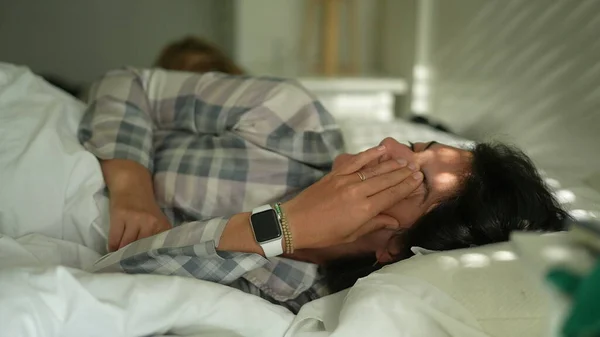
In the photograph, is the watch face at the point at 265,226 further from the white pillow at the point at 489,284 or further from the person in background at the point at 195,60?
the person in background at the point at 195,60

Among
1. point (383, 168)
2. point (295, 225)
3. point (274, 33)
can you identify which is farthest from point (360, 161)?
point (274, 33)

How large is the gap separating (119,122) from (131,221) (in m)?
0.24

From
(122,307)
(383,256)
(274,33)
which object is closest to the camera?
(122,307)

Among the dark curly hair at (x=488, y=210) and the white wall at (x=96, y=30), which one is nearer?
the dark curly hair at (x=488, y=210)

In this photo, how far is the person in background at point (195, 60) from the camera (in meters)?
1.59

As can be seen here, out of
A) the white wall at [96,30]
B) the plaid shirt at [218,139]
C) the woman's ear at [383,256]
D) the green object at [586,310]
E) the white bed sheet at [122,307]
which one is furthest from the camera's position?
the white wall at [96,30]

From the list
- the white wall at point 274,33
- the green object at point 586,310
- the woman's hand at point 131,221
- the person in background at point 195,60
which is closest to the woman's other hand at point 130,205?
the woman's hand at point 131,221

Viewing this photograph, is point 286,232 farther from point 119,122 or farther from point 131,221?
point 119,122

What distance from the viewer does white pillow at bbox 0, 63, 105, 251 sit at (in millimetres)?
971

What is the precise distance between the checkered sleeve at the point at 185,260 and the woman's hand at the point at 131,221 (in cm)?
12

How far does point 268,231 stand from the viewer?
0.82 metres

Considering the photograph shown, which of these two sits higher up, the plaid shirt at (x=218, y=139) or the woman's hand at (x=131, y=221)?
the plaid shirt at (x=218, y=139)

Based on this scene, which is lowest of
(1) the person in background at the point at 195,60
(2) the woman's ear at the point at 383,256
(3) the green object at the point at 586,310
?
(2) the woman's ear at the point at 383,256

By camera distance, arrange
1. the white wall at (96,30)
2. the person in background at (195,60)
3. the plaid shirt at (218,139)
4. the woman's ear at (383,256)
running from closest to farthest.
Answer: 1. the woman's ear at (383,256)
2. the plaid shirt at (218,139)
3. the person in background at (195,60)
4. the white wall at (96,30)
